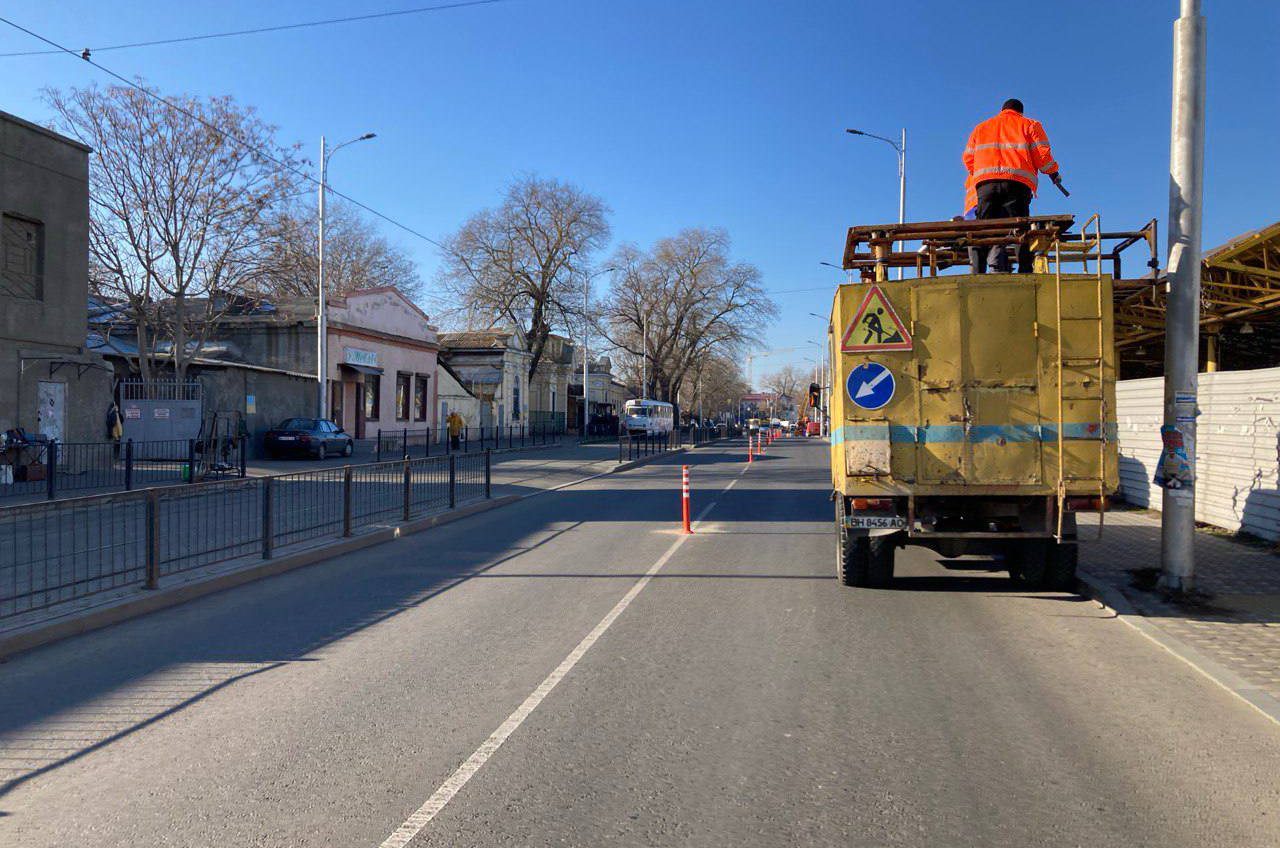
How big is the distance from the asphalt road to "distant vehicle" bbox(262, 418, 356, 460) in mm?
21228

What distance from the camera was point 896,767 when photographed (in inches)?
178

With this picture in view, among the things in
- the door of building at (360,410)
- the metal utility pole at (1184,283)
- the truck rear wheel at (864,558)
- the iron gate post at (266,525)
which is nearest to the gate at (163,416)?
the iron gate post at (266,525)

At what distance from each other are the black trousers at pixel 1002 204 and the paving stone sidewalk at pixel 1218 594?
11.3 ft

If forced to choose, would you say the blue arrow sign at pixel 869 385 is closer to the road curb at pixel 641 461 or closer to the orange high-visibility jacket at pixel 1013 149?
the orange high-visibility jacket at pixel 1013 149

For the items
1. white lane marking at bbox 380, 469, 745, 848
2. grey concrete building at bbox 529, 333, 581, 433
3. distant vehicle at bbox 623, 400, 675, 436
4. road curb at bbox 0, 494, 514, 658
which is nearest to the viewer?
white lane marking at bbox 380, 469, 745, 848

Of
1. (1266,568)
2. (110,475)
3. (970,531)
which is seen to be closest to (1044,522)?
(970,531)

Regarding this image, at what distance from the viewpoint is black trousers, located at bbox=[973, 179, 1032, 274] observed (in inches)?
377

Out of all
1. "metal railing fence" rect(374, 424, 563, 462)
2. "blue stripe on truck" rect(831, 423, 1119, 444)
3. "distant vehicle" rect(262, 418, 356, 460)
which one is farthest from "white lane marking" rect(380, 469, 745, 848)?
"distant vehicle" rect(262, 418, 356, 460)

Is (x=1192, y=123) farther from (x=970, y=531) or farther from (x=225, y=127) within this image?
(x=225, y=127)

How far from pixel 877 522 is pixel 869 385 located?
126 centimetres

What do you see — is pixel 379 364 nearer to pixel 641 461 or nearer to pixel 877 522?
pixel 641 461

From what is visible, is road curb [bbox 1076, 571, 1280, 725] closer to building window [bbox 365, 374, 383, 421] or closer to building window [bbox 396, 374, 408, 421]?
building window [bbox 365, 374, 383, 421]

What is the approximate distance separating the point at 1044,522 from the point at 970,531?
2.12ft

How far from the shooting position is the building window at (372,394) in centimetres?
4081
